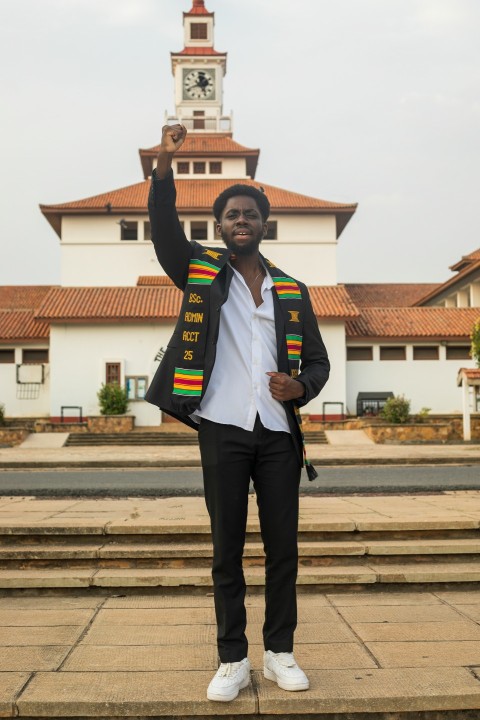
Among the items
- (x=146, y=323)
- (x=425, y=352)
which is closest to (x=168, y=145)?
(x=146, y=323)

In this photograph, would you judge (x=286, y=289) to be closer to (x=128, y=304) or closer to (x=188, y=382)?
(x=188, y=382)

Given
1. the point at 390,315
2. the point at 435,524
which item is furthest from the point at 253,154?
the point at 435,524

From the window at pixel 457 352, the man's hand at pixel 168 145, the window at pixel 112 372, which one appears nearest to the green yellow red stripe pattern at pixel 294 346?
the man's hand at pixel 168 145

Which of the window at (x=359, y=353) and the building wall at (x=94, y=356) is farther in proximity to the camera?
the window at (x=359, y=353)

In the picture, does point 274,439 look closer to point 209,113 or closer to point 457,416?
point 457,416

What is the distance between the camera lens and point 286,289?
141 inches

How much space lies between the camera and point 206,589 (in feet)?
16.2

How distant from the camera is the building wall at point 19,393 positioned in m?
32.1

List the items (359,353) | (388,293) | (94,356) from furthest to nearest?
1. (388,293)
2. (359,353)
3. (94,356)

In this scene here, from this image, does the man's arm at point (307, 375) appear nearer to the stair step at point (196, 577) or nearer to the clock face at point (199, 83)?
the stair step at point (196, 577)

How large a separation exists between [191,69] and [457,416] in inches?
1261

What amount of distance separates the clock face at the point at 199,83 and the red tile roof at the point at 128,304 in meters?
19.8

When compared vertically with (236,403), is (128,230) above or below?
above

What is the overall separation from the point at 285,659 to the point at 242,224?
6.21 ft
